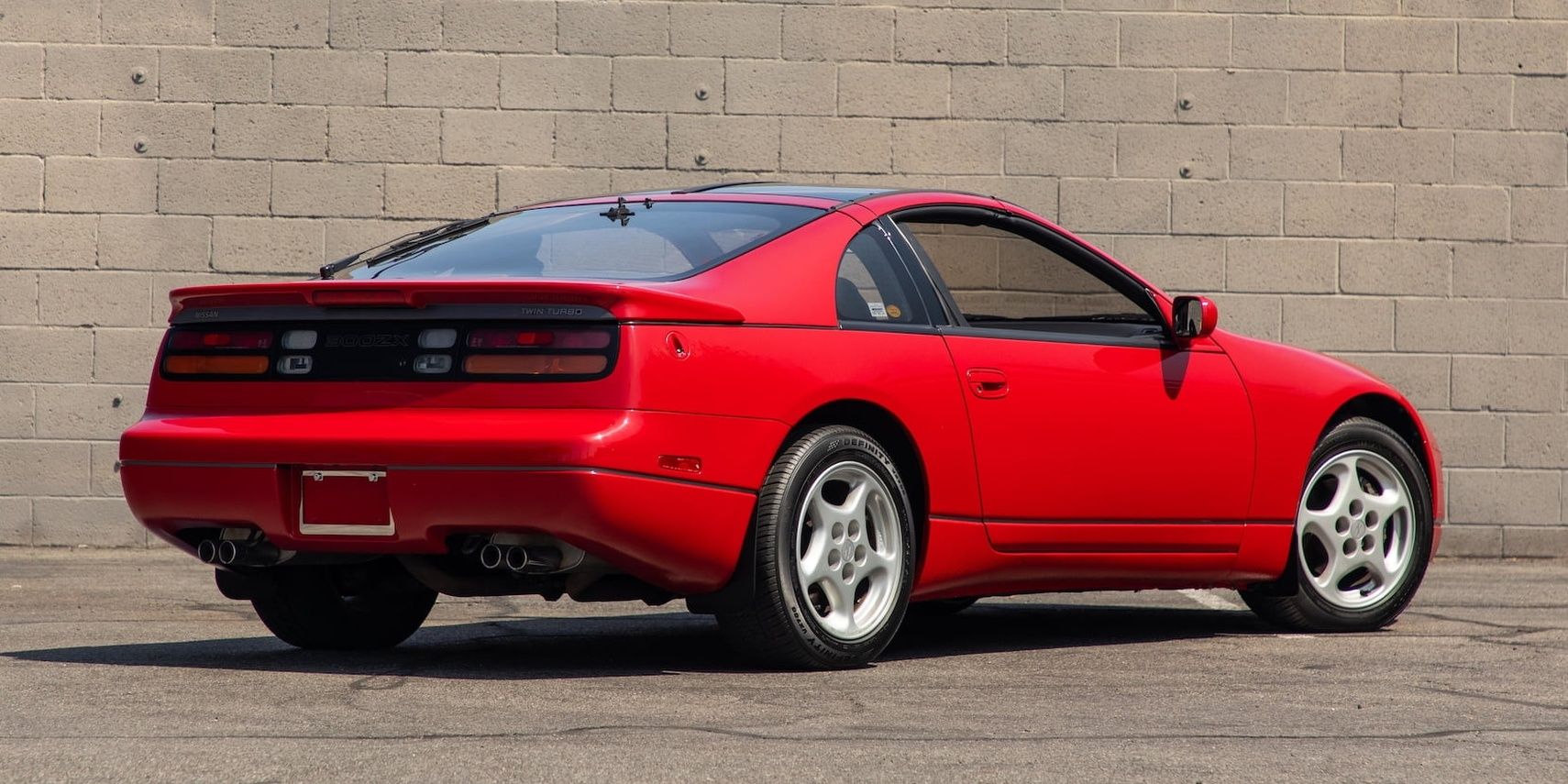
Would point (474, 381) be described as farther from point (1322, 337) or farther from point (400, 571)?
point (1322, 337)

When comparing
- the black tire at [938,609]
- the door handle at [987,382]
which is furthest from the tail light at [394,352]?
the black tire at [938,609]

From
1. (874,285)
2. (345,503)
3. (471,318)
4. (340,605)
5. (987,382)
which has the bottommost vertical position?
(340,605)

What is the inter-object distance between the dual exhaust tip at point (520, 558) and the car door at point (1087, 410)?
1300 mm

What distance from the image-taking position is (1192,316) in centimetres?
622

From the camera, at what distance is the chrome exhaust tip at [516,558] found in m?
4.89

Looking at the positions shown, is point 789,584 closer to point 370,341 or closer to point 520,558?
point 520,558

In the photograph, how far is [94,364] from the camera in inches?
387

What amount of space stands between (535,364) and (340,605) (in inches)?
54.6

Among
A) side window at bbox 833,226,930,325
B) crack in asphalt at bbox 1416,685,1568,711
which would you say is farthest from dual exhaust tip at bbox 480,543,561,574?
crack in asphalt at bbox 1416,685,1568,711

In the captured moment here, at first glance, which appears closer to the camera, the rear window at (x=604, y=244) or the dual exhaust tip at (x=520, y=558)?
the dual exhaust tip at (x=520, y=558)

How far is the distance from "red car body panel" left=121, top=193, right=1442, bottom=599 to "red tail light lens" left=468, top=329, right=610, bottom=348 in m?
0.06

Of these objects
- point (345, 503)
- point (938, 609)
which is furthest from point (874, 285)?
point (938, 609)

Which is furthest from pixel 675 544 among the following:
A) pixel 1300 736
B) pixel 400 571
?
pixel 1300 736

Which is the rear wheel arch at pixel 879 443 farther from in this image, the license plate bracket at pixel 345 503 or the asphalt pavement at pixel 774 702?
the license plate bracket at pixel 345 503
